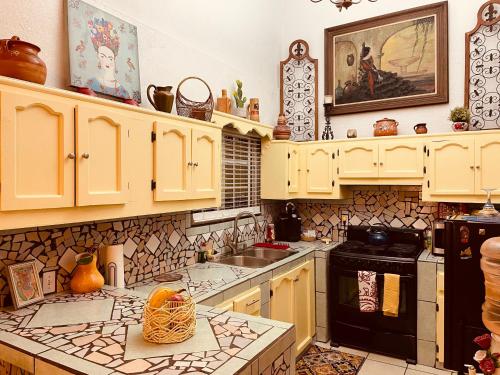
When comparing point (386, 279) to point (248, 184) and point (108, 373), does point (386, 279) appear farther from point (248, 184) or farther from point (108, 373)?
point (108, 373)

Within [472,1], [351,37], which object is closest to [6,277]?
[351,37]

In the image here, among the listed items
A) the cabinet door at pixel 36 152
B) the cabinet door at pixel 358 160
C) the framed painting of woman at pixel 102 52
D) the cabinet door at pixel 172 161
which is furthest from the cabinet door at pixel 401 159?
the cabinet door at pixel 36 152

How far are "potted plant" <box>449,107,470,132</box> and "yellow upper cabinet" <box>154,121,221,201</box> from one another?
7.29 feet

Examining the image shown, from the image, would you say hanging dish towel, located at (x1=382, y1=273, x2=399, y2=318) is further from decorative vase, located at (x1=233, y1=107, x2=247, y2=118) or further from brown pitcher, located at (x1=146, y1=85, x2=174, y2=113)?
brown pitcher, located at (x1=146, y1=85, x2=174, y2=113)

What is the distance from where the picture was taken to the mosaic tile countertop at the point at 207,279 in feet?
7.30

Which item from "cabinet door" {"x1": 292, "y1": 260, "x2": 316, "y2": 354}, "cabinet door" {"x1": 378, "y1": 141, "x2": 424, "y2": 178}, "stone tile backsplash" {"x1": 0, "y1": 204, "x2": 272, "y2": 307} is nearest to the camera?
"stone tile backsplash" {"x1": 0, "y1": 204, "x2": 272, "y2": 307}

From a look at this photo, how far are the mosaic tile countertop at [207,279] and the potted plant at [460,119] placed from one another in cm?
192

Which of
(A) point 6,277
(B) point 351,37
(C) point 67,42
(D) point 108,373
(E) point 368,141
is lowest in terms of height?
(D) point 108,373

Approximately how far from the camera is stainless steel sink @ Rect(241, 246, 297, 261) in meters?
3.46

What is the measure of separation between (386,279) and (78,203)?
2648 mm

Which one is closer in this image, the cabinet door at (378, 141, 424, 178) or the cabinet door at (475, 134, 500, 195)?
the cabinet door at (475, 134, 500, 195)

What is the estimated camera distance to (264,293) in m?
2.75

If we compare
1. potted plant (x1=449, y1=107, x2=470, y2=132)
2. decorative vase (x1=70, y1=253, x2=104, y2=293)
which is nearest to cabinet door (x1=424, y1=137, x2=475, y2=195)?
potted plant (x1=449, y1=107, x2=470, y2=132)

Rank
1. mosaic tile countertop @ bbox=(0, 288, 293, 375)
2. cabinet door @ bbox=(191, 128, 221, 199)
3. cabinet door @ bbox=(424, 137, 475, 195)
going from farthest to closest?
cabinet door @ bbox=(424, 137, 475, 195) → cabinet door @ bbox=(191, 128, 221, 199) → mosaic tile countertop @ bbox=(0, 288, 293, 375)
